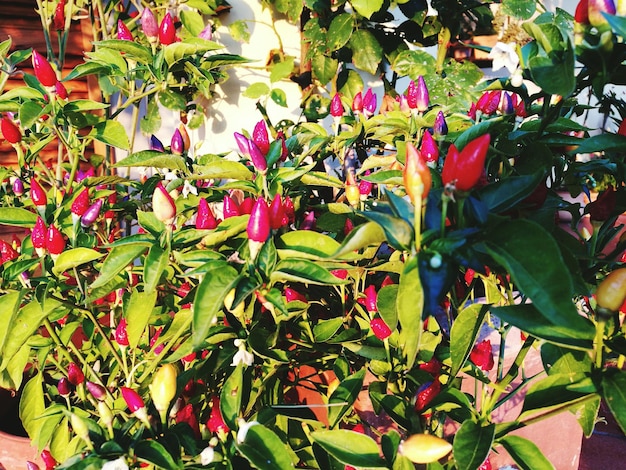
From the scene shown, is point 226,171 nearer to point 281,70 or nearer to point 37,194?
point 37,194

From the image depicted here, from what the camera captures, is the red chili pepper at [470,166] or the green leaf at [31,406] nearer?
the red chili pepper at [470,166]

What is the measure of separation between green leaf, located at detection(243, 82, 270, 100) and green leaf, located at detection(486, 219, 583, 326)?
1.78m

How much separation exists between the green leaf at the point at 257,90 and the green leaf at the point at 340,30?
0.34m

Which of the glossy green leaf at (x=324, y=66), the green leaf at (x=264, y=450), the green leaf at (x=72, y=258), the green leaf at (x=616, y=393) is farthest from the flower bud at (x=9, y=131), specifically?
the glossy green leaf at (x=324, y=66)

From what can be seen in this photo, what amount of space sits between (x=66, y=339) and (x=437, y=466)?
0.63 metres

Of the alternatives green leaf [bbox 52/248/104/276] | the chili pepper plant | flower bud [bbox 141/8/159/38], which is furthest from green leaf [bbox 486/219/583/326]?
flower bud [bbox 141/8/159/38]

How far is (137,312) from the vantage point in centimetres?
75

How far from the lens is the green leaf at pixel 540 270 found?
0.36 meters

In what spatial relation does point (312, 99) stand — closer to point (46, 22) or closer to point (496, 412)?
point (46, 22)

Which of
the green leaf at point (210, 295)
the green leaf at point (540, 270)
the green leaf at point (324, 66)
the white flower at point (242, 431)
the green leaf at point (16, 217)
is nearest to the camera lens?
the green leaf at point (540, 270)

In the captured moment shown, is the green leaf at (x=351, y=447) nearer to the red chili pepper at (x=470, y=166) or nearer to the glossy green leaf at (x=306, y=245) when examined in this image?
the glossy green leaf at (x=306, y=245)

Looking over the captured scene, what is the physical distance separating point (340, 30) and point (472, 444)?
1580 millimetres

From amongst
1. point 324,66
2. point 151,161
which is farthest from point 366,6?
point 151,161

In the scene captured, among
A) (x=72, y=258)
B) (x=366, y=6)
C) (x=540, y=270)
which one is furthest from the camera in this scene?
(x=366, y=6)
